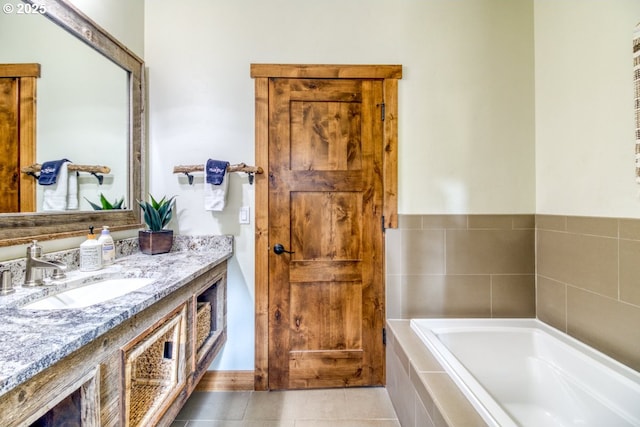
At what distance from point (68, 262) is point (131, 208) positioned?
0.53m

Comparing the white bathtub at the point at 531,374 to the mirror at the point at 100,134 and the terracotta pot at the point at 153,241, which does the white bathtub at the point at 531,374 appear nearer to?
the terracotta pot at the point at 153,241

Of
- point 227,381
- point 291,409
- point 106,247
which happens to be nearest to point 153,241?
point 106,247

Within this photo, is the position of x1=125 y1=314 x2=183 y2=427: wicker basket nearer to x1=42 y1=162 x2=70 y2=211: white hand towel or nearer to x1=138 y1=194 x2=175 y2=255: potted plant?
x1=138 y1=194 x2=175 y2=255: potted plant

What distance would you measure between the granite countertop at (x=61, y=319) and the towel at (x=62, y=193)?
12.6 inches

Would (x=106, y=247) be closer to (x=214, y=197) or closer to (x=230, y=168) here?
(x=214, y=197)

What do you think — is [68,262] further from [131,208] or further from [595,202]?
[595,202]

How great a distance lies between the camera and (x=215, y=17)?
74.7 inches

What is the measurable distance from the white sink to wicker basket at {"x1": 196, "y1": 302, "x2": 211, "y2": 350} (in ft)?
1.28

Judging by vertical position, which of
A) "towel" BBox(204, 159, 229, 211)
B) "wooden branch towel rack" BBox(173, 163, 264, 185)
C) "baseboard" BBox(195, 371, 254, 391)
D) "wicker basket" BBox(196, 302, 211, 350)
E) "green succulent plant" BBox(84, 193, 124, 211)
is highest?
"wooden branch towel rack" BBox(173, 163, 264, 185)

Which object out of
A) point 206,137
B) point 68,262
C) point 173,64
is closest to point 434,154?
point 206,137

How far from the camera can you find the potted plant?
1.71m

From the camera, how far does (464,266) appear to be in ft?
6.24

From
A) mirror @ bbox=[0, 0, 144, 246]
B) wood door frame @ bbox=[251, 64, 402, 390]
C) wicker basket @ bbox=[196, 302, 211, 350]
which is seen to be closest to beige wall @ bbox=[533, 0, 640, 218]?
wood door frame @ bbox=[251, 64, 402, 390]

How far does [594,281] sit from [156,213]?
7.99ft
